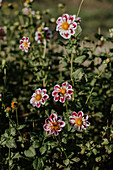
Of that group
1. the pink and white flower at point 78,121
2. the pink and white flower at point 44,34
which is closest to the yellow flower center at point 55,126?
the pink and white flower at point 78,121

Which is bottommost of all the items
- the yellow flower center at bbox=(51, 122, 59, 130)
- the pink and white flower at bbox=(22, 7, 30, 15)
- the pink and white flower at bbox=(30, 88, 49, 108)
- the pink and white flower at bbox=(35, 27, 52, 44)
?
the yellow flower center at bbox=(51, 122, 59, 130)

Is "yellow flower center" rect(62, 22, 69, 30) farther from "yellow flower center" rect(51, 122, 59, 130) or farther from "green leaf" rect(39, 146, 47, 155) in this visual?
"green leaf" rect(39, 146, 47, 155)

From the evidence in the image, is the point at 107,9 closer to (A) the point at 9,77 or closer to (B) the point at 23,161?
(A) the point at 9,77

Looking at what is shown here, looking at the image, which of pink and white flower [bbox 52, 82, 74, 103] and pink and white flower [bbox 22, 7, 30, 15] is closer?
pink and white flower [bbox 52, 82, 74, 103]

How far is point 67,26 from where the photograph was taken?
4.82 ft

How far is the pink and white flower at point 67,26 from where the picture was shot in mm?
1452

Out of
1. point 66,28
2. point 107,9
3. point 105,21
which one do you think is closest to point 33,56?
point 66,28

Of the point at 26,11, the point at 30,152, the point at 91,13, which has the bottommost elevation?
the point at 30,152

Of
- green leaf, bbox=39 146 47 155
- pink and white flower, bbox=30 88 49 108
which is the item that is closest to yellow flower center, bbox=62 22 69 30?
pink and white flower, bbox=30 88 49 108

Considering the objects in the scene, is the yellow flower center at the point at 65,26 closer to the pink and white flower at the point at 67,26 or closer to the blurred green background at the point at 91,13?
the pink and white flower at the point at 67,26

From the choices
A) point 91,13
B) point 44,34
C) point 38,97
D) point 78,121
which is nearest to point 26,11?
point 44,34

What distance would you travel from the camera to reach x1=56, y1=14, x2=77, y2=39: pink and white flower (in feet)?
4.76

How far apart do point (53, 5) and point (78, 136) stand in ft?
19.0

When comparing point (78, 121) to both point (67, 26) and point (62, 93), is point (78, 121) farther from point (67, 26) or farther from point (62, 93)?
point (67, 26)
